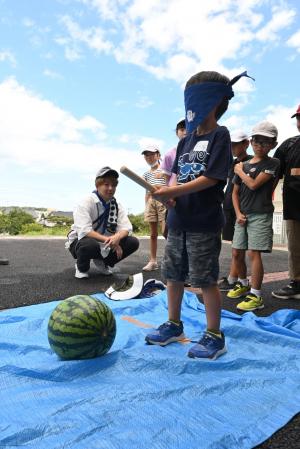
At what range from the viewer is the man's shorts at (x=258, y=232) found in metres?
3.63

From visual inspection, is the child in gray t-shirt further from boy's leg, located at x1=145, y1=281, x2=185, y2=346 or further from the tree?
the tree

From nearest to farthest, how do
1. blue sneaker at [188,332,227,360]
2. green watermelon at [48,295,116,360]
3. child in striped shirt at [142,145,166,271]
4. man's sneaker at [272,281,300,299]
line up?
green watermelon at [48,295,116,360] < blue sneaker at [188,332,227,360] < man's sneaker at [272,281,300,299] < child in striped shirt at [142,145,166,271]

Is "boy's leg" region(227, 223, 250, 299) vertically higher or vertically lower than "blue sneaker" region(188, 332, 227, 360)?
higher

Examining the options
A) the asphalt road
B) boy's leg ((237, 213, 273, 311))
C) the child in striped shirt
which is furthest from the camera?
the child in striped shirt

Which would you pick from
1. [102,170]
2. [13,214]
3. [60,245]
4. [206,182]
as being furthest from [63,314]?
[13,214]

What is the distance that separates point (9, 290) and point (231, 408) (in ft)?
9.71

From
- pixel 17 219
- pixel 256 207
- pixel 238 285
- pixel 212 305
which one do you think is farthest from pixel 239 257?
pixel 17 219

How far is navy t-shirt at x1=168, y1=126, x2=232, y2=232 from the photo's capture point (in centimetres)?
230

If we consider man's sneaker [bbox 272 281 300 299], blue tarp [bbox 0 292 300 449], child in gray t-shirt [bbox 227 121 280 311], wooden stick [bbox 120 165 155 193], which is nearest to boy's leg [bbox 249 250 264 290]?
child in gray t-shirt [bbox 227 121 280 311]

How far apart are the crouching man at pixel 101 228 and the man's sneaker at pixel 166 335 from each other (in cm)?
208

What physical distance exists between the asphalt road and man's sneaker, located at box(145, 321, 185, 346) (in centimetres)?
98

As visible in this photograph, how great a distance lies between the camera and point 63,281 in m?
4.64

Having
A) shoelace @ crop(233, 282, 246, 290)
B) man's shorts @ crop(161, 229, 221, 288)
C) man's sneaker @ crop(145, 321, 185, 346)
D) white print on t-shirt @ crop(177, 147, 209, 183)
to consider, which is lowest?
man's sneaker @ crop(145, 321, 185, 346)

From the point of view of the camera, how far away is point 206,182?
2.28 meters
